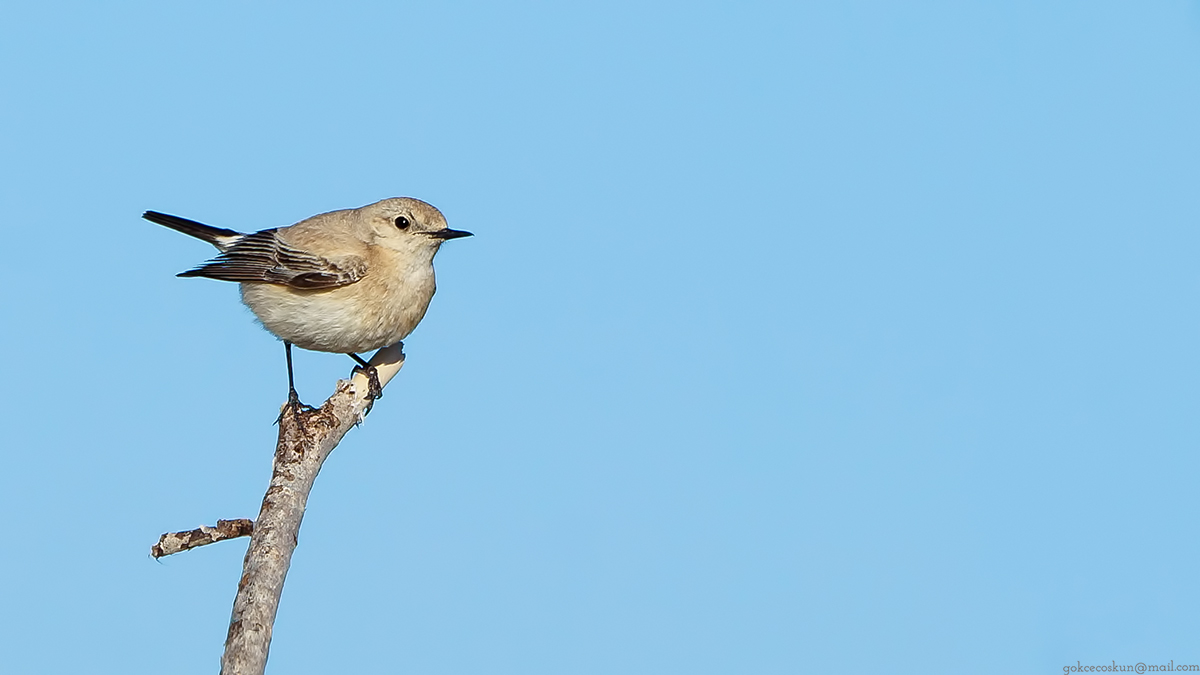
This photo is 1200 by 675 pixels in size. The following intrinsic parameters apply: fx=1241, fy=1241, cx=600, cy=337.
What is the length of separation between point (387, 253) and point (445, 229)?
0.59m

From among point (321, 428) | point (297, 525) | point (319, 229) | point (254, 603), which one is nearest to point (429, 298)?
point (319, 229)

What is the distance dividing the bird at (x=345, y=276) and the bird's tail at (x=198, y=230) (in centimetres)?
44

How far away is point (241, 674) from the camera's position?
287 inches

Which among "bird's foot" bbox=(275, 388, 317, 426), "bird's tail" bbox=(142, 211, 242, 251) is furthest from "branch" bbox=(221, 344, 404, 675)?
"bird's tail" bbox=(142, 211, 242, 251)

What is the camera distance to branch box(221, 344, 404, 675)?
7.50 m

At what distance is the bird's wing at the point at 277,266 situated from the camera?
11.3m

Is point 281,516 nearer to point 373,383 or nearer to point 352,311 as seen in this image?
point 373,383

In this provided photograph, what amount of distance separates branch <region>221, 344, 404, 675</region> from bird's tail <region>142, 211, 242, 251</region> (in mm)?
2289

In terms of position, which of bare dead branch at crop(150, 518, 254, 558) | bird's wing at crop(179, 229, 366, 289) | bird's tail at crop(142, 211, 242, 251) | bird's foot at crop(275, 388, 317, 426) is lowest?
bare dead branch at crop(150, 518, 254, 558)

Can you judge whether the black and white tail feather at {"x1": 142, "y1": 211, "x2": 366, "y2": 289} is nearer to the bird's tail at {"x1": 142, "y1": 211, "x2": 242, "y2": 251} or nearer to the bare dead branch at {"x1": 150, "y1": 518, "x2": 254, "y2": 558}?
the bird's tail at {"x1": 142, "y1": 211, "x2": 242, "y2": 251}

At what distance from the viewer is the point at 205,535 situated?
8609mm

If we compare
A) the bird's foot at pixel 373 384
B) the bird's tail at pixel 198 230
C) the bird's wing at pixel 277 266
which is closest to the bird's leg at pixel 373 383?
the bird's foot at pixel 373 384

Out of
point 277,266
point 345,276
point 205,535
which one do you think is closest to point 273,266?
point 277,266

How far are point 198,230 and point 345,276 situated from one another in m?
2.20
